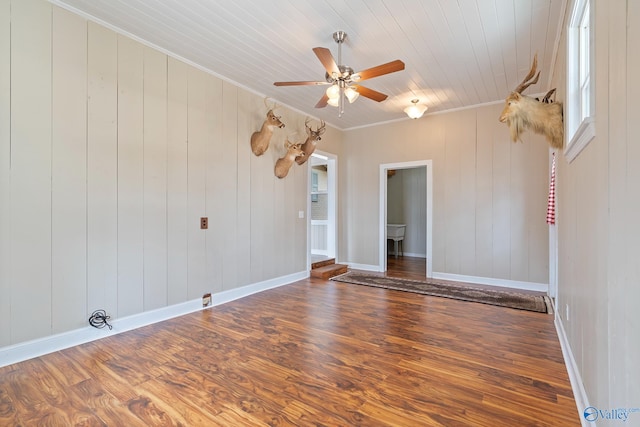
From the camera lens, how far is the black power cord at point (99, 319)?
2.77 m

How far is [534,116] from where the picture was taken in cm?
264

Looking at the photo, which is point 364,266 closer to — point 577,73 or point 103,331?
point 103,331

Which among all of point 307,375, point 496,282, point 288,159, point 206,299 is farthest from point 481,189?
point 206,299

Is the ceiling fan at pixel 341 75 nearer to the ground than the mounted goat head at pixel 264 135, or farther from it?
farther from it

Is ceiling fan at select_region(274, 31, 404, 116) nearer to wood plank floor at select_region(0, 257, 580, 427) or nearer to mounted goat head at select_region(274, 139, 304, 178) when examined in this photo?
mounted goat head at select_region(274, 139, 304, 178)

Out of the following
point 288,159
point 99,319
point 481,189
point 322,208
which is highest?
point 288,159

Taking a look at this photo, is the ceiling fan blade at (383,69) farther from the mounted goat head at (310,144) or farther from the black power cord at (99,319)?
the black power cord at (99,319)

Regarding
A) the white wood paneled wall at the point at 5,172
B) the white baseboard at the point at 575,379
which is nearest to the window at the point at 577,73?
the white baseboard at the point at 575,379

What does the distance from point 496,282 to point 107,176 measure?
17.9 feet

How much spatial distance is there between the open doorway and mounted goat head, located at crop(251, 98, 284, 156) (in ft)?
4.19

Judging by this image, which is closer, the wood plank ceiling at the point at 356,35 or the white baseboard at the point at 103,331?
the white baseboard at the point at 103,331

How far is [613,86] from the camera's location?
117cm

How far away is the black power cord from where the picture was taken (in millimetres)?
2773

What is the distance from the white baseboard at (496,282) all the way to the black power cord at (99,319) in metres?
4.80
